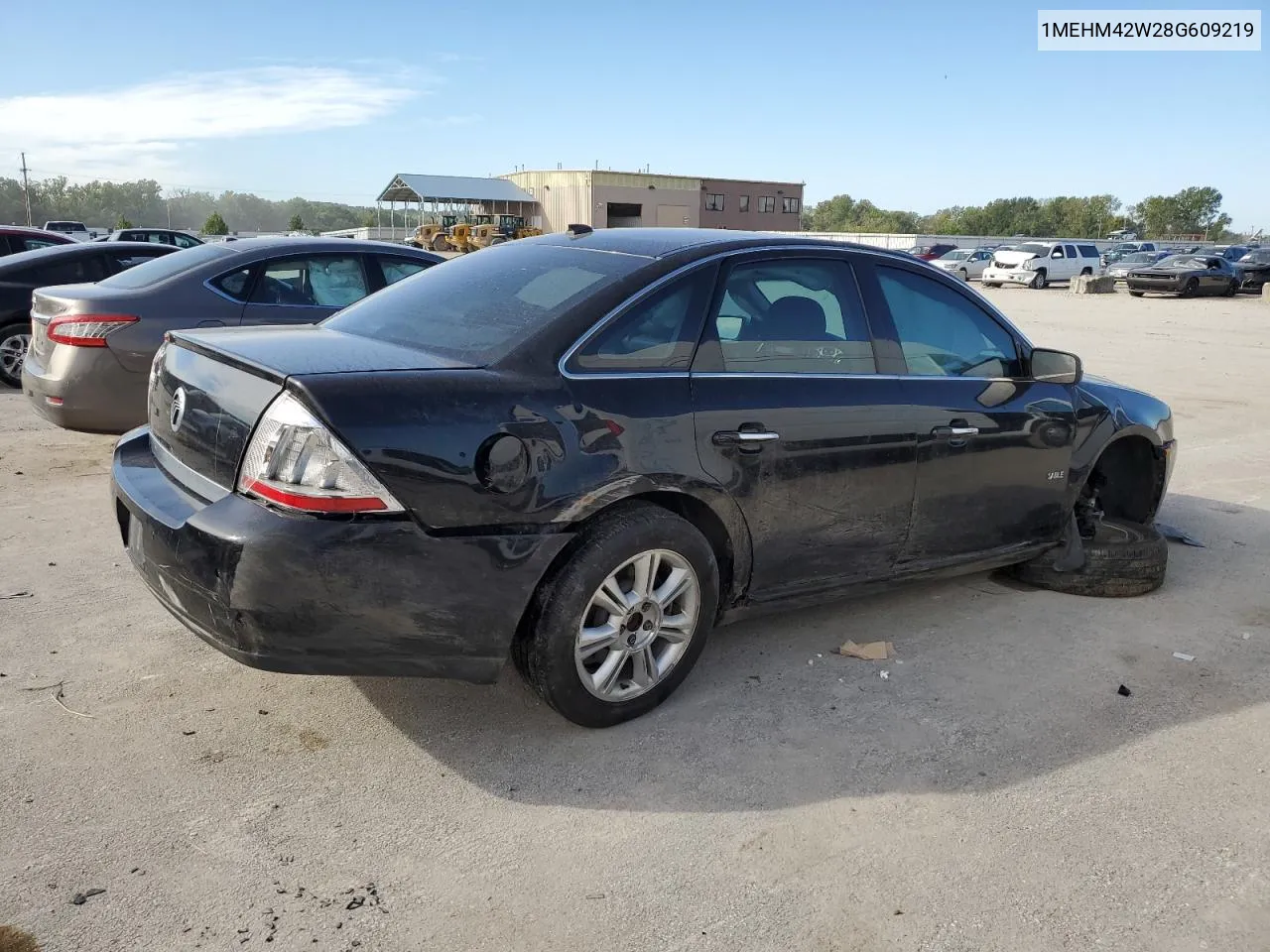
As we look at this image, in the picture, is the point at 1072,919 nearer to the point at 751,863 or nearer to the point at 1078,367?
the point at 751,863

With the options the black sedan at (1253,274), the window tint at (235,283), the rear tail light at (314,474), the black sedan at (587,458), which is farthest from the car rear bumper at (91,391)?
the black sedan at (1253,274)

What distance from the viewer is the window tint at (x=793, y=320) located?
373 centimetres

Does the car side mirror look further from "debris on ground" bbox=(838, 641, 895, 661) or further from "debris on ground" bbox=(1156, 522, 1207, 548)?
"debris on ground" bbox=(1156, 522, 1207, 548)

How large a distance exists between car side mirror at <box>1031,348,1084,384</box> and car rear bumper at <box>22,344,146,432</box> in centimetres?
522

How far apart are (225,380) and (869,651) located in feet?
8.83

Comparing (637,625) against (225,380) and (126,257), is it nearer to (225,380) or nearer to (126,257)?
(225,380)

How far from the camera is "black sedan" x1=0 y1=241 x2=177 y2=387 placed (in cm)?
972

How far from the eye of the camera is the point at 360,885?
8.66ft

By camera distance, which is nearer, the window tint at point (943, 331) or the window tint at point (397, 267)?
the window tint at point (943, 331)

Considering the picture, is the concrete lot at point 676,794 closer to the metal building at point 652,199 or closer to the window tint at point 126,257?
the window tint at point 126,257

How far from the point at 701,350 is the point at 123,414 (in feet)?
14.6

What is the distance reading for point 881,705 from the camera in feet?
12.4

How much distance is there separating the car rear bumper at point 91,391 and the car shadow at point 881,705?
363 centimetres

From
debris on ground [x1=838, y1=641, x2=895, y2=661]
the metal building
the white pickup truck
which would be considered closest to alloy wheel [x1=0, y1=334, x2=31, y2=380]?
debris on ground [x1=838, y1=641, x2=895, y2=661]
